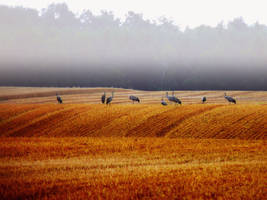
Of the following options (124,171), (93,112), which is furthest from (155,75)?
(124,171)

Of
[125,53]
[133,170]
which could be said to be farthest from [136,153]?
[125,53]

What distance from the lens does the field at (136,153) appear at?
352 inches

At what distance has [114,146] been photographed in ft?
55.9

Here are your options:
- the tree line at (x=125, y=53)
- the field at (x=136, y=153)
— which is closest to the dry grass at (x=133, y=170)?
the field at (x=136, y=153)

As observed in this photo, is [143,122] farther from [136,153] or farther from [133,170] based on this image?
[133,170]

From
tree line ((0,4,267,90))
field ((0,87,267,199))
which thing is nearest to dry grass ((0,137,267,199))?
field ((0,87,267,199))

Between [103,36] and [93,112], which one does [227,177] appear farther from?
[103,36]

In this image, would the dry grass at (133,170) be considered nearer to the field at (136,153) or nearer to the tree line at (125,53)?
the field at (136,153)

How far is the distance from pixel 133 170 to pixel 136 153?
13.4 feet

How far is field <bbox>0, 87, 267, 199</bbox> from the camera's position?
894 centimetres

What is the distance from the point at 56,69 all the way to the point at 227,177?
77950mm

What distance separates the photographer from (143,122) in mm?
24141

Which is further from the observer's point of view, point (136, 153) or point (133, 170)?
point (136, 153)

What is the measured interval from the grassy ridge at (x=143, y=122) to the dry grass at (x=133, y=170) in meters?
3.79
